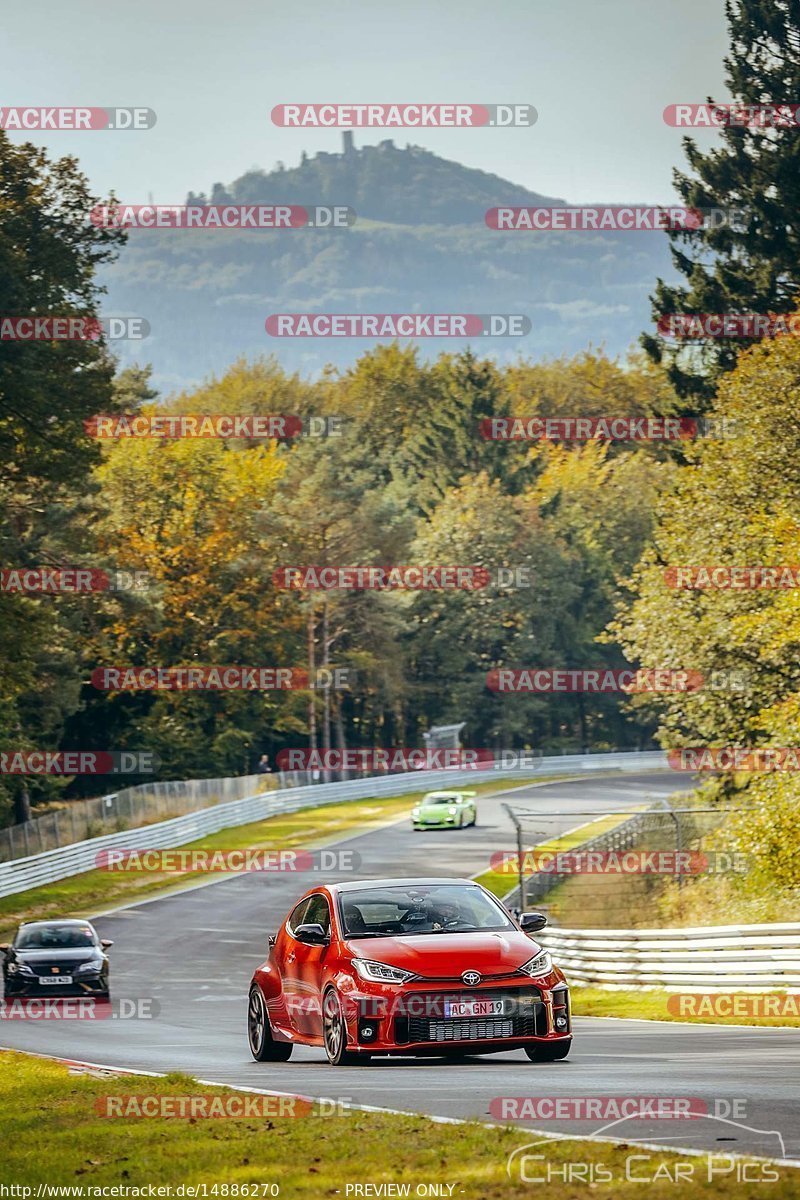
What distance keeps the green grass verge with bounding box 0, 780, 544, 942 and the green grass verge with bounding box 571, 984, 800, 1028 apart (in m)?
18.6

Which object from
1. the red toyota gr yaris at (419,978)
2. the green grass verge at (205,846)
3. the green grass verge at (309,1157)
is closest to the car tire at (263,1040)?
the red toyota gr yaris at (419,978)

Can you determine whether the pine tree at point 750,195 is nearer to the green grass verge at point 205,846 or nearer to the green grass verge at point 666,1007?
the green grass verge at point 205,846

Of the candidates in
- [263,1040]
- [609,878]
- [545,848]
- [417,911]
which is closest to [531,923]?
[417,911]

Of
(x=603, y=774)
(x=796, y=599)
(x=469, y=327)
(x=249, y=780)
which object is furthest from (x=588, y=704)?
(x=796, y=599)

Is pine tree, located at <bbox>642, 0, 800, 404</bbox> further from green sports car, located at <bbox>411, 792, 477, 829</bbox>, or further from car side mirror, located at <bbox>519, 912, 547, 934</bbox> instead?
car side mirror, located at <bbox>519, 912, 547, 934</bbox>

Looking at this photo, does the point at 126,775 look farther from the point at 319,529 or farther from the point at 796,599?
the point at 796,599

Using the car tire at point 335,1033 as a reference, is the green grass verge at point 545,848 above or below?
below

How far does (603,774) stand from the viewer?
296ft

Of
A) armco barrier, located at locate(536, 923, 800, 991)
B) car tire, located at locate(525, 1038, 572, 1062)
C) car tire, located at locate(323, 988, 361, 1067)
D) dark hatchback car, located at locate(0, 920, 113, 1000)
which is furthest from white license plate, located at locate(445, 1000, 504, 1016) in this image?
dark hatchback car, located at locate(0, 920, 113, 1000)

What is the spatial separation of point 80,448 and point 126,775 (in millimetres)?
28939

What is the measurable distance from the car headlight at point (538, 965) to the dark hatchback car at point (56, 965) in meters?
14.2

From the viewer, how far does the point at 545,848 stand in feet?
177

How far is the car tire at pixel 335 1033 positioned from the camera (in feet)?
45.2

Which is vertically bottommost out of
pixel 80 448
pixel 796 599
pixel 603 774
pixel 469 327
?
pixel 603 774
